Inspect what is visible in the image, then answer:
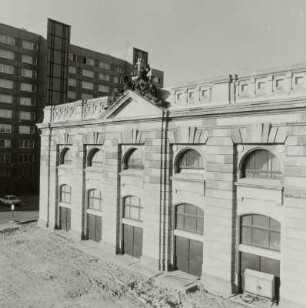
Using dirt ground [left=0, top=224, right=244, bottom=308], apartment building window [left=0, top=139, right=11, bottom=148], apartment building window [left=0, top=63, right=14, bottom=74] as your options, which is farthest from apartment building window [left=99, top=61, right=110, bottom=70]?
dirt ground [left=0, top=224, right=244, bottom=308]

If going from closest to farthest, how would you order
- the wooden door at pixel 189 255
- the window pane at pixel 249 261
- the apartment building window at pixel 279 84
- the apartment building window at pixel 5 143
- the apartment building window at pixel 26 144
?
1. the apartment building window at pixel 279 84
2. the window pane at pixel 249 261
3. the wooden door at pixel 189 255
4. the apartment building window at pixel 5 143
5. the apartment building window at pixel 26 144

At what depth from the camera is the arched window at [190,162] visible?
17.5 metres

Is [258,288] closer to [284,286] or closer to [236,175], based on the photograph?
→ [284,286]

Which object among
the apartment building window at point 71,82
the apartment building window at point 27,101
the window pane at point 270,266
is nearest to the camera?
the window pane at point 270,266

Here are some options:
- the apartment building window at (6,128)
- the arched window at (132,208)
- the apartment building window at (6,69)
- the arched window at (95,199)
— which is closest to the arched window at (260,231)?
the arched window at (132,208)

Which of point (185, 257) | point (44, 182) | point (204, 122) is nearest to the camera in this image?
point (204, 122)

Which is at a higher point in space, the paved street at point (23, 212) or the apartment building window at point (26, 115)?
the apartment building window at point (26, 115)

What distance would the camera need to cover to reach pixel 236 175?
1578cm

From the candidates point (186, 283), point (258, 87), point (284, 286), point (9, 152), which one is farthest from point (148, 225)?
point (9, 152)

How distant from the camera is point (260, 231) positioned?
49.7 ft

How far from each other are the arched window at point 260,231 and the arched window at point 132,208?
7.06 m

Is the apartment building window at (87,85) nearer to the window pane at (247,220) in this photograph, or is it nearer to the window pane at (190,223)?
the window pane at (190,223)

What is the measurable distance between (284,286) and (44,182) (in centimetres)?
2137

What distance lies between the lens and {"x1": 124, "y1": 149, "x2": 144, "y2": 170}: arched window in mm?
20406
